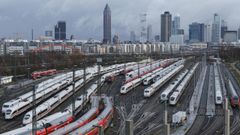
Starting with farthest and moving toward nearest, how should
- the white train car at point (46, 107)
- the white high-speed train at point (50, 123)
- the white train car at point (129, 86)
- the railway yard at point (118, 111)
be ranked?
the white train car at point (129, 86) < the white train car at point (46, 107) < the railway yard at point (118, 111) < the white high-speed train at point (50, 123)

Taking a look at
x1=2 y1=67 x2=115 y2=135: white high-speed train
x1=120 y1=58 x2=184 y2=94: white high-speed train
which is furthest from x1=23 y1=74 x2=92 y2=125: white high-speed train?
x1=120 y1=58 x2=184 y2=94: white high-speed train

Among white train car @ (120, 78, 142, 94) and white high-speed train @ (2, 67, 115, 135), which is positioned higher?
white train car @ (120, 78, 142, 94)

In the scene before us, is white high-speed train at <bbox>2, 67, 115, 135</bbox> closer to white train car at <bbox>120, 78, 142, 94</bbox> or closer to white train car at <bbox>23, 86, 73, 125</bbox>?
white train car at <bbox>23, 86, 73, 125</bbox>

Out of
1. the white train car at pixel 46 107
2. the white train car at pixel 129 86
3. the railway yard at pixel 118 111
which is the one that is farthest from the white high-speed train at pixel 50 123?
the white train car at pixel 129 86

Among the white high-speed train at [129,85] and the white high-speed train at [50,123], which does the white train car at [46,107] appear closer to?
the white high-speed train at [50,123]

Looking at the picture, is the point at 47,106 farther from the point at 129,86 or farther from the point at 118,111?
the point at 129,86

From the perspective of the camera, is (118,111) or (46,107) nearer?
(46,107)

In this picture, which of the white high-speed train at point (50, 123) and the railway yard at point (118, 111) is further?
the railway yard at point (118, 111)

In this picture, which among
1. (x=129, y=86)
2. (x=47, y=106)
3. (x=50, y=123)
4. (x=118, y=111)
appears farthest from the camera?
(x=129, y=86)

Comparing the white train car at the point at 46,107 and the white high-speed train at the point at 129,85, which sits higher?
the white high-speed train at the point at 129,85

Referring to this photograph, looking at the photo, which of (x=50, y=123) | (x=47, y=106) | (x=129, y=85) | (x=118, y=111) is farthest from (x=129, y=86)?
(x=50, y=123)

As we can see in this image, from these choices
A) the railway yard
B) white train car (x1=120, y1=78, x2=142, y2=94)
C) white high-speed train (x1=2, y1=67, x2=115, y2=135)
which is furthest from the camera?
white train car (x1=120, y1=78, x2=142, y2=94)

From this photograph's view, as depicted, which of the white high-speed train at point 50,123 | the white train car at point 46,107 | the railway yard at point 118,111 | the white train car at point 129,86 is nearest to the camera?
the white high-speed train at point 50,123
